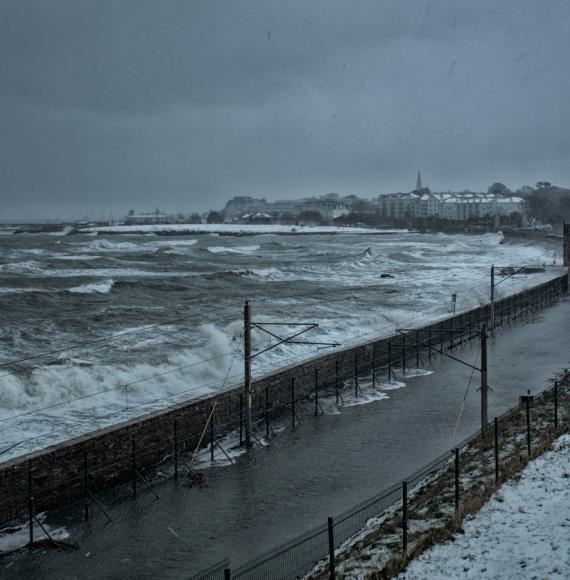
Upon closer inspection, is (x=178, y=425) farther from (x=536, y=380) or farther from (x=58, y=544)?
(x=536, y=380)

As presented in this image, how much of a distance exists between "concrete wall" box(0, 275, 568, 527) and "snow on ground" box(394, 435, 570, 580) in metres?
7.46

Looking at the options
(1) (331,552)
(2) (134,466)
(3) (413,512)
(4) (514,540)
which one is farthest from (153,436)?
(4) (514,540)

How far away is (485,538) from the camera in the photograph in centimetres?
1081

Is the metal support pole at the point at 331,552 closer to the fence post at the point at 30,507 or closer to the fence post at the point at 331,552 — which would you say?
the fence post at the point at 331,552

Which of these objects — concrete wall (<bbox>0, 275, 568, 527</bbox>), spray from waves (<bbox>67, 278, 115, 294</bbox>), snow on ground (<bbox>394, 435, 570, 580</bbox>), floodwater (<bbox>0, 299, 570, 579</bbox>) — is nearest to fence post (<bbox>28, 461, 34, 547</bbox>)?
concrete wall (<bbox>0, 275, 568, 527</bbox>)

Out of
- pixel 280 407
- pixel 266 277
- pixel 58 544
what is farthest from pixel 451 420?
pixel 266 277

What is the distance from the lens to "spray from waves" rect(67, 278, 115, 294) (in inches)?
2138

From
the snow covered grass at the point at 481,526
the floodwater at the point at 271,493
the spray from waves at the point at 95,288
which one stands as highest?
the snow covered grass at the point at 481,526

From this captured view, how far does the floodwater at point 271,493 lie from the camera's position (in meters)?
13.1

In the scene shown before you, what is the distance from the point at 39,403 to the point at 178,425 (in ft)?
22.2

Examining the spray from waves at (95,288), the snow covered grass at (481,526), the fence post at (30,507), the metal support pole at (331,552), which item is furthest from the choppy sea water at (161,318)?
the metal support pole at (331,552)

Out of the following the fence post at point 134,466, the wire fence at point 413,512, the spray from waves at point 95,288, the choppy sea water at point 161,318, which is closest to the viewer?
the wire fence at point 413,512

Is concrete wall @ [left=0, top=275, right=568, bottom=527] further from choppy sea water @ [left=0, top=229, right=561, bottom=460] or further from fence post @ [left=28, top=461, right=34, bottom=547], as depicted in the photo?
choppy sea water @ [left=0, top=229, right=561, bottom=460]

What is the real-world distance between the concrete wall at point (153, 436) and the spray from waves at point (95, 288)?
30.8 metres
